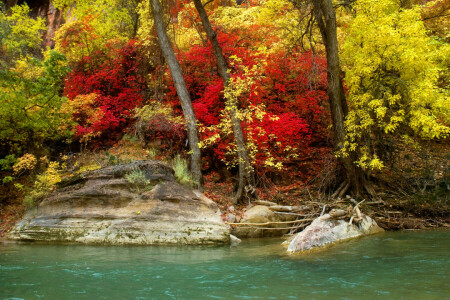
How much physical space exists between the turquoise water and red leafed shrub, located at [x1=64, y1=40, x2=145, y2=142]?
24.3ft

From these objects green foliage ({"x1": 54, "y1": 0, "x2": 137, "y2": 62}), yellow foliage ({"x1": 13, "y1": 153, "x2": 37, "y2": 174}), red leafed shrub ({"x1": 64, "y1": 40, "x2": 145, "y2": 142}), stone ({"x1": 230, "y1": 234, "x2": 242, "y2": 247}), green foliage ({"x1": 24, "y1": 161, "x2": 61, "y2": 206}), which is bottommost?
stone ({"x1": 230, "y1": 234, "x2": 242, "y2": 247})

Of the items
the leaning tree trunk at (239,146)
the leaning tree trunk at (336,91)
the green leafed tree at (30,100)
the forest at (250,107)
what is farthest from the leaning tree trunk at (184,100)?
the leaning tree trunk at (336,91)

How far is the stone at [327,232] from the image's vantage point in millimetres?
7705

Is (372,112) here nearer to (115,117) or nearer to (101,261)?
(101,261)

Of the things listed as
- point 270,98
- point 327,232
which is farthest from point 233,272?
point 270,98

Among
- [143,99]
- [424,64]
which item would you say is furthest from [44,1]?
[424,64]

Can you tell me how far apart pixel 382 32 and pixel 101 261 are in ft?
32.6

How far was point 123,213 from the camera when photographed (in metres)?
9.65

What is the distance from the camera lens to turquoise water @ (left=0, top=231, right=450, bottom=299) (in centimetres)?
489

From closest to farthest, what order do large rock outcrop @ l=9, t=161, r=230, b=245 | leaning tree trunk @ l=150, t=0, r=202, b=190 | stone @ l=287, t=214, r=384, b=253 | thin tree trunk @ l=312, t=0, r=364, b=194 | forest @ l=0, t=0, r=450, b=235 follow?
stone @ l=287, t=214, r=384, b=253, large rock outcrop @ l=9, t=161, r=230, b=245, forest @ l=0, t=0, r=450, b=235, thin tree trunk @ l=312, t=0, r=364, b=194, leaning tree trunk @ l=150, t=0, r=202, b=190

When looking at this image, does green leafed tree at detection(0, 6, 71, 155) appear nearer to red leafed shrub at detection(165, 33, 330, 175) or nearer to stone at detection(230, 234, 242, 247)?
red leafed shrub at detection(165, 33, 330, 175)

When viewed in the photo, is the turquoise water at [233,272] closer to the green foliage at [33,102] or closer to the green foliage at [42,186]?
the green foliage at [42,186]

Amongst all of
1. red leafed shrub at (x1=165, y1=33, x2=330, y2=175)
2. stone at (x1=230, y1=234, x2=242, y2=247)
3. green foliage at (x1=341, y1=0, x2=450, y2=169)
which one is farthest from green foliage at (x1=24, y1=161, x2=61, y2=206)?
green foliage at (x1=341, y1=0, x2=450, y2=169)

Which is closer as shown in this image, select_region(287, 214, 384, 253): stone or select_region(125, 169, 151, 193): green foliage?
select_region(287, 214, 384, 253): stone
